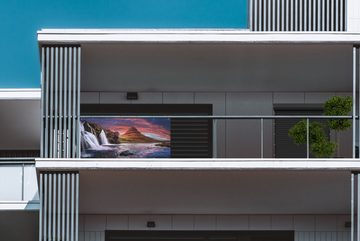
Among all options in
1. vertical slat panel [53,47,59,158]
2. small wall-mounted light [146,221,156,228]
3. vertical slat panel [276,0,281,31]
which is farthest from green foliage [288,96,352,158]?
vertical slat panel [53,47,59,158]

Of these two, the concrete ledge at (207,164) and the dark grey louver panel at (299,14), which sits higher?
the dark grey louver panel at (299,14)

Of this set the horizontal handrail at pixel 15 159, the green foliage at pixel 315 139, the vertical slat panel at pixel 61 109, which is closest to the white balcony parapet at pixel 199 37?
the vertical slat panel at pixel 61 109

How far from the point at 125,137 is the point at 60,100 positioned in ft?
5.34

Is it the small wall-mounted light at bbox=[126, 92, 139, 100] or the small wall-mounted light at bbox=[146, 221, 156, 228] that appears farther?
the small wall-mounted light at bbox=[126, 92, 139, 100]

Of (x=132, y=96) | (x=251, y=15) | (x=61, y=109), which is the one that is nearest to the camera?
(x=61, y=109)

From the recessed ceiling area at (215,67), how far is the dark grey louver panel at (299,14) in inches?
28.9

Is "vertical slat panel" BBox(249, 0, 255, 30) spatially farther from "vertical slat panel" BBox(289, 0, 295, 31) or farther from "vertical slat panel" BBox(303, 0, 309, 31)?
"vertical slat panel" BBox(303, 0, 309, 31)

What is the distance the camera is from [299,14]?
2341cm

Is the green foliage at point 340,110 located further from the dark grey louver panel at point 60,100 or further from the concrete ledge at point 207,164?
the dark grey louver panel at point 60,100

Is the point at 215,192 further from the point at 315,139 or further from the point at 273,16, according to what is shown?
the point at 273,16

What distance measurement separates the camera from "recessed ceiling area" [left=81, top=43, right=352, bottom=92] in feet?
73.7

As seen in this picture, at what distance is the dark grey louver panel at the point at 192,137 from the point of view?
83.9 ft

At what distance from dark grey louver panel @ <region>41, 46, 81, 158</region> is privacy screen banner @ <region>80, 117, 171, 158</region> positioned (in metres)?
0.59

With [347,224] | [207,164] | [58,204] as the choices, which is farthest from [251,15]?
[58,204]
